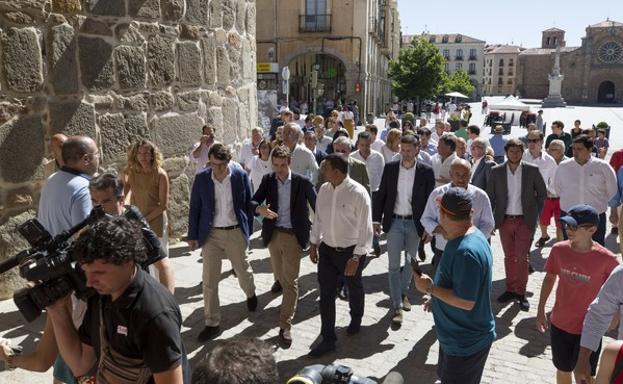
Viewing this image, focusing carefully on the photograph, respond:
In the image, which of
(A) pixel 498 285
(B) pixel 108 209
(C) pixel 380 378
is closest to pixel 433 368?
(C) pixel 380 378

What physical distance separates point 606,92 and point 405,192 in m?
97.4

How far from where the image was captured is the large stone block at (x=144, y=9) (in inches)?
263

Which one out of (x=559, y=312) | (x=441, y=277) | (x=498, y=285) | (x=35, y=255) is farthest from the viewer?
(x=498, y=285)

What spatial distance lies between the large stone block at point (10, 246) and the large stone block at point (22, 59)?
133 cm

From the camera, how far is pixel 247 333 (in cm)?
521

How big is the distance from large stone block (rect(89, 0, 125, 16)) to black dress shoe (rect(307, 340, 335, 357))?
445cm

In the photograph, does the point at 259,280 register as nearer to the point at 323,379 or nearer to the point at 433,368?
the point at 433,368

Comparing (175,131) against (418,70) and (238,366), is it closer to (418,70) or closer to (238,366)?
(238,366)

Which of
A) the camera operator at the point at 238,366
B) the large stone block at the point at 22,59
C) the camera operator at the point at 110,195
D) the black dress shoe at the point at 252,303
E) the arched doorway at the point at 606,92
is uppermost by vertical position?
the arched doorway at the point at 606,92

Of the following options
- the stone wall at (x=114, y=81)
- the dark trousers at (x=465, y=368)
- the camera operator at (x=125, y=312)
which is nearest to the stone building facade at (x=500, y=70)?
the stone wall at (x=114, y=81)

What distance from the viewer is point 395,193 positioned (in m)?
5.88

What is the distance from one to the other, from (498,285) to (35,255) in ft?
18.8

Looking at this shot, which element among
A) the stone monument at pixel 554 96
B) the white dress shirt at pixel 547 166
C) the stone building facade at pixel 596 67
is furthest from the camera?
the stone building facade at pixel 596 67

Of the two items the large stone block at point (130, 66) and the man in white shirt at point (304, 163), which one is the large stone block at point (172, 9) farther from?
the man in white shirt at point (304, 163)
